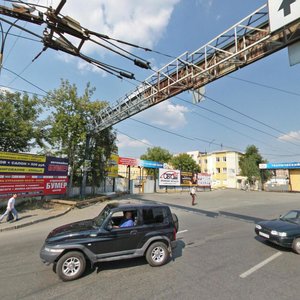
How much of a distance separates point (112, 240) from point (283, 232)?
5567 millimetres

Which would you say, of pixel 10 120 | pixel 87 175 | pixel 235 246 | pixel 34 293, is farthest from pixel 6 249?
pixel 87 175

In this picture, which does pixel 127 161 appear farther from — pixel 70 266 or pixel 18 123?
pixel 70 266

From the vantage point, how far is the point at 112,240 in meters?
5.79

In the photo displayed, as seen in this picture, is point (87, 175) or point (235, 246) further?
point (87, 175)

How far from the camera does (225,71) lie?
36.3 feet

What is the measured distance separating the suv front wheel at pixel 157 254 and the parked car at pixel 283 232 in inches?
151

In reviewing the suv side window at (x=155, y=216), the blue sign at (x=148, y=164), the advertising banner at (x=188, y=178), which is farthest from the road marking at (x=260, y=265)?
the advertising banner at (x=188, y=178)

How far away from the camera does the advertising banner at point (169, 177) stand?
31922 millimetres

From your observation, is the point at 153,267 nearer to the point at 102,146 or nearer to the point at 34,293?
the point at 34,293

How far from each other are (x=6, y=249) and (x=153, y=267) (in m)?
5.25

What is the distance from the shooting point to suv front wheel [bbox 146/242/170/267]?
6.10 m

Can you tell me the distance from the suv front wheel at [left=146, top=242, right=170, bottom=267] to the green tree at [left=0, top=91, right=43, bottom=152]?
48.6 feet

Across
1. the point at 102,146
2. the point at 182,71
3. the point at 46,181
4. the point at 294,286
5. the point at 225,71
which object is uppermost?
the point at 182,71

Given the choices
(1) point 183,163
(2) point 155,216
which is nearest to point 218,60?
(2) point 155,216
